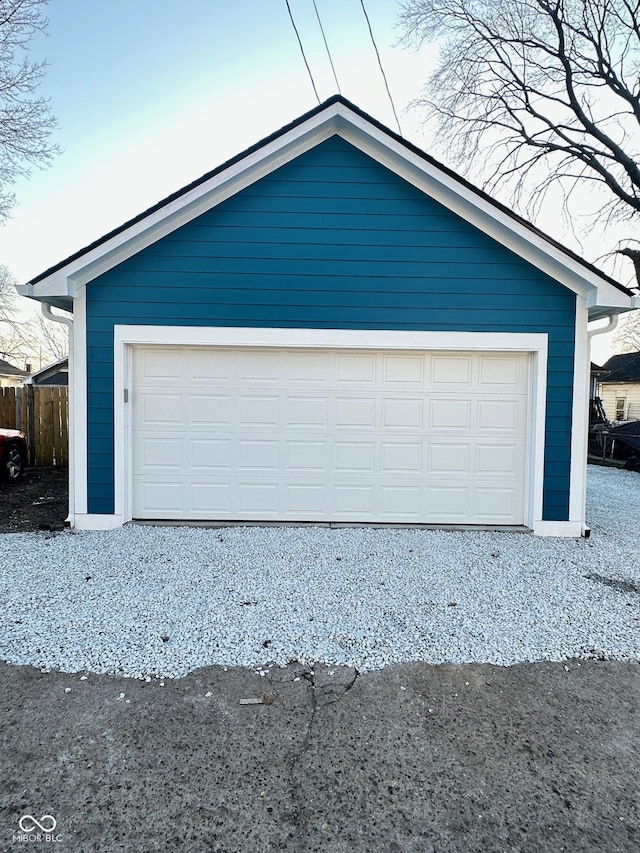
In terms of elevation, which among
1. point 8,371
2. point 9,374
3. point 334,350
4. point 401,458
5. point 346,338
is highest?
point 8,371

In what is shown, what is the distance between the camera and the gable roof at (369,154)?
18.1ft

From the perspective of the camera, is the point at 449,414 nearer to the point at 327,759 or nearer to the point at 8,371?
the point at 327,759

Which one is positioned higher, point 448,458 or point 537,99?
point 537,99

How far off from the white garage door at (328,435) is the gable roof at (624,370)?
23.0 metres

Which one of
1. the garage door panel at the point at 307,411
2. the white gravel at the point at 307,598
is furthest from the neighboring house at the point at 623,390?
the garage door panel at the point at 307,411

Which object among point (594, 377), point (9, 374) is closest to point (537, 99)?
point (594, 377)

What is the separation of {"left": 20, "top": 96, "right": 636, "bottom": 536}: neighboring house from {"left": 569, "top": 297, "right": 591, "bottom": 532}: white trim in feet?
0.09

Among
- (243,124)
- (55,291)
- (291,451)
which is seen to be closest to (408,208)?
(291,451)

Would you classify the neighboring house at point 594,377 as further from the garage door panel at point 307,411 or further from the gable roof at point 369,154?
the garage door panel at point 307,411

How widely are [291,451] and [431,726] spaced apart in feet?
13.0

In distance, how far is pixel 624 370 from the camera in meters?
25.7

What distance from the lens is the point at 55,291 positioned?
5.52 metres

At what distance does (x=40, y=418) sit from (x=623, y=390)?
26993 millimetres

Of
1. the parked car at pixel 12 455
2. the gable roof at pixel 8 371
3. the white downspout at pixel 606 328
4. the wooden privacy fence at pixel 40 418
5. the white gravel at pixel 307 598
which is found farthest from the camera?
the gable roof at pixel 8 371
